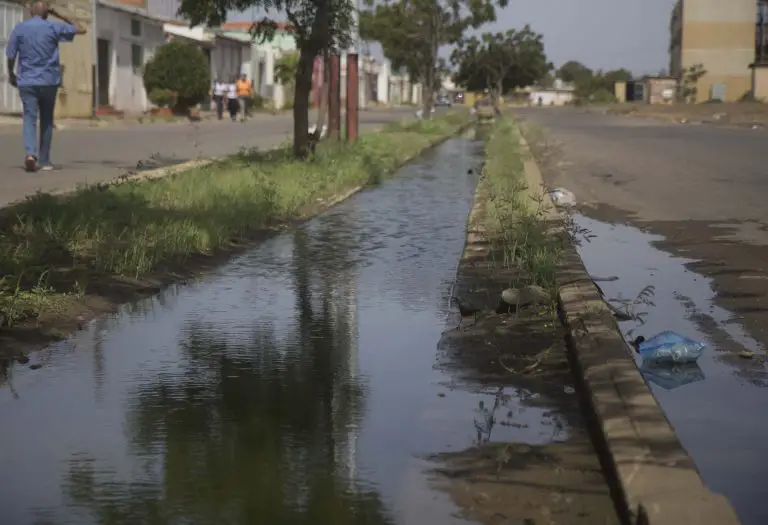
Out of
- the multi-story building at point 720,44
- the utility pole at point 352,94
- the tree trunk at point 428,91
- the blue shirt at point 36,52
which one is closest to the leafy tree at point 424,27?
the tree trunk at point 428,91

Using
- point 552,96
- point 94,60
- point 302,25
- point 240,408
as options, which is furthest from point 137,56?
point 552,96

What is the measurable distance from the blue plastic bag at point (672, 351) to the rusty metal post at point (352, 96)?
18.2 meters

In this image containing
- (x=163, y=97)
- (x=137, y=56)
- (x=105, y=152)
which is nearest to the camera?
(x=105, y=152)

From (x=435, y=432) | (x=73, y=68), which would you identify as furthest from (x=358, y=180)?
(x=73, y=68)

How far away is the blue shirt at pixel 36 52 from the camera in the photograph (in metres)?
14.6

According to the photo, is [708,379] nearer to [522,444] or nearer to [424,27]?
[522,444]

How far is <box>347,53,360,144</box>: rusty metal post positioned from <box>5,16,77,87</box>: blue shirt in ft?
32.1

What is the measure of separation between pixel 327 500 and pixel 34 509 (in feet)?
3.02

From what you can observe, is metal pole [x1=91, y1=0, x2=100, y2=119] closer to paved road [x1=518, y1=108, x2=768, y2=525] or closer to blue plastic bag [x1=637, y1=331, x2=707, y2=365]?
paved road [x1=518, y1=108, x2=768, y2=525]

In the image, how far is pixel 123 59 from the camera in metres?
49.5

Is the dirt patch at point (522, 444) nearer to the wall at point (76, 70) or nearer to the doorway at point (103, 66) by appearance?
the wall at point (76, 70)

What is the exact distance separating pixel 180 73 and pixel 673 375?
43.5m

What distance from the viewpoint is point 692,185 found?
650 inches

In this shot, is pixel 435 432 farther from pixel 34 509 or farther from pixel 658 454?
pixel 34 509
